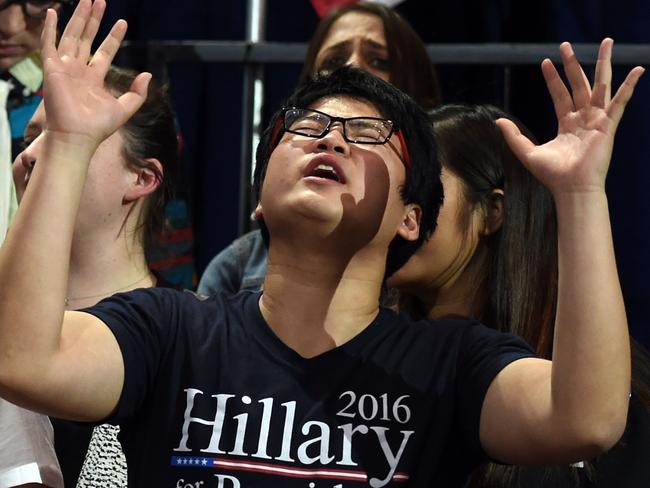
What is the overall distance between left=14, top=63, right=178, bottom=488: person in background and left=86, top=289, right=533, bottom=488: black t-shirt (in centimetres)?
55

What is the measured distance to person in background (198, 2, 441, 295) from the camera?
2744mm

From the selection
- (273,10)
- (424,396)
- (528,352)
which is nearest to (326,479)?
(424,396)

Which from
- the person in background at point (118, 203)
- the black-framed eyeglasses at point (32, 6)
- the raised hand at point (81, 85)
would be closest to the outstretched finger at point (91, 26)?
the raised hand at point (81, 85)

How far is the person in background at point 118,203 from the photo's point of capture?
2217 millimetres

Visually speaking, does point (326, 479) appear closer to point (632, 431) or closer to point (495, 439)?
point (495, 439)

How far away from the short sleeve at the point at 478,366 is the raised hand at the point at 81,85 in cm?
57

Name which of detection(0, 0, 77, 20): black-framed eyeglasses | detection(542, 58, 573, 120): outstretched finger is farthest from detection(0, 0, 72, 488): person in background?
detection(542, 58, 573, 120): outstretched finger

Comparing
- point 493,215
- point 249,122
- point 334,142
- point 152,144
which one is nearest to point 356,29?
point 249,122

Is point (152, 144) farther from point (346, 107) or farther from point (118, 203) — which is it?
point (346, 107)

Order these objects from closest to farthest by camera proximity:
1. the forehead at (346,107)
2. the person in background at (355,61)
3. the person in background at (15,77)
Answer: the forehead at (346,107)
the person in background at (15,77)
the person in background at (355,61)

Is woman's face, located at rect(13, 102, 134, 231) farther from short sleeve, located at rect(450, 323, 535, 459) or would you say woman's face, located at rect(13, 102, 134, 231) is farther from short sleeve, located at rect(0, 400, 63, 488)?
short sleeve, located at rect(450, 323, 535, 459)

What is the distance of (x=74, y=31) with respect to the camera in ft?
5.25

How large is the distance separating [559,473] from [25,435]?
825mm

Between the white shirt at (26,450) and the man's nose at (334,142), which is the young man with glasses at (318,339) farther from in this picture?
the white shirt at (26,450)
